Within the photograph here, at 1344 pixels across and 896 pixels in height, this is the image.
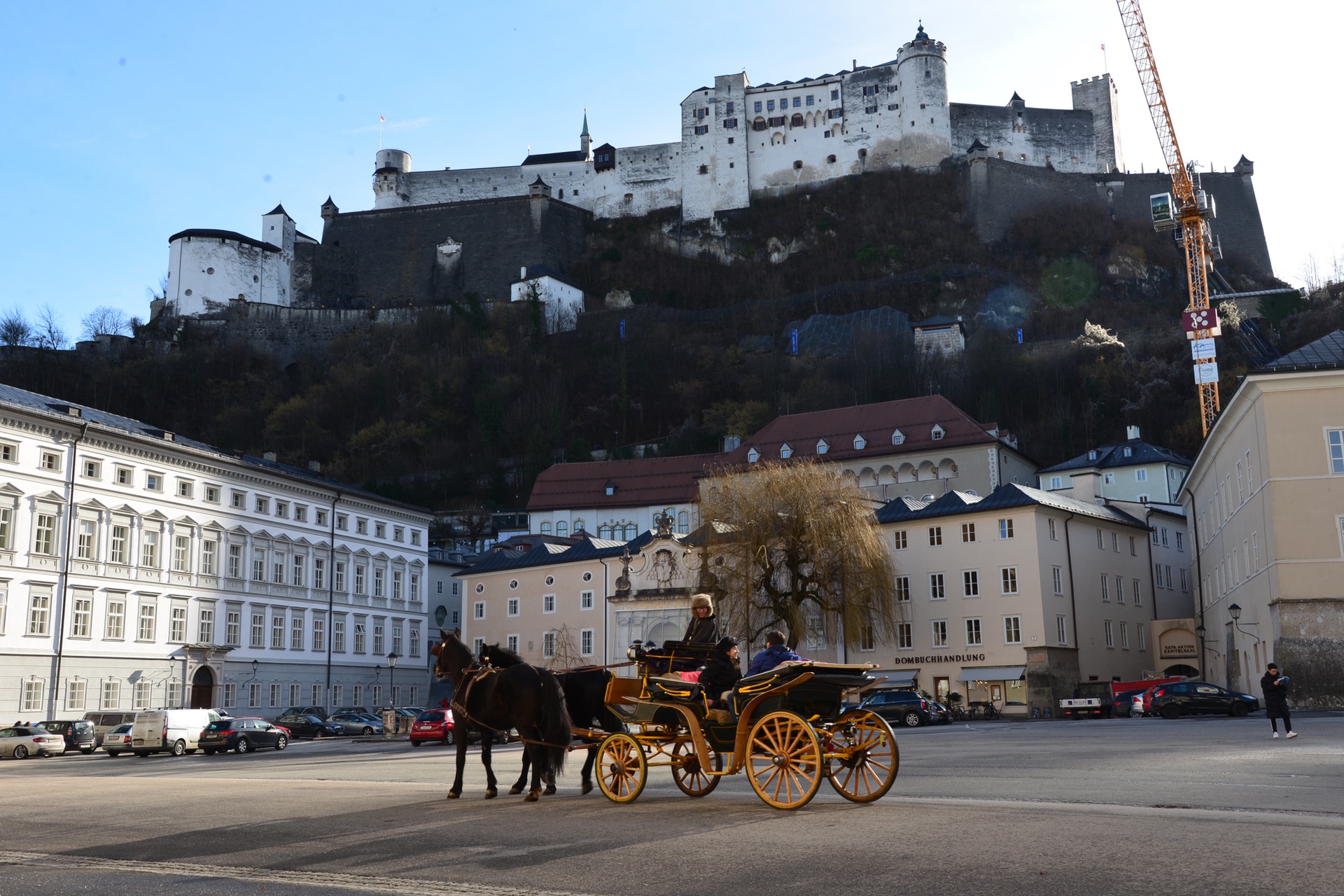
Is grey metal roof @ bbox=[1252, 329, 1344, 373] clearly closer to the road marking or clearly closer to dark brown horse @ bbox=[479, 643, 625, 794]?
dark brown horse @ bbox=[479, 643, 625, 794]

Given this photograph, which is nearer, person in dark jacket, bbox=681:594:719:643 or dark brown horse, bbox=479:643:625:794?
person in dark jacket, bbox=681:594:719:643

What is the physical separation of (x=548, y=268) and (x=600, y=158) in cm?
1697

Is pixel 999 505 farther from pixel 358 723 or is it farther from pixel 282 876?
pixel 282 876

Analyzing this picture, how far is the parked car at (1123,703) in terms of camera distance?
4466 cm

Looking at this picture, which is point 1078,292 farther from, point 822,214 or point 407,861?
point 407,861

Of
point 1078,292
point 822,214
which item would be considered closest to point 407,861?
point 1078,292

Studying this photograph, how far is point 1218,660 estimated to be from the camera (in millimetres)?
50469

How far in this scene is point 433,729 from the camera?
1361 inches

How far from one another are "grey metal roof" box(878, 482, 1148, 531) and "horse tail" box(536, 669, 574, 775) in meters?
41.1

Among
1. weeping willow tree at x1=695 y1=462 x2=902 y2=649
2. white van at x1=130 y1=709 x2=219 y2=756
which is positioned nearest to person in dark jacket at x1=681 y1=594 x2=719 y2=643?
white van at x1=130 y1=709 x2=219 y2=756

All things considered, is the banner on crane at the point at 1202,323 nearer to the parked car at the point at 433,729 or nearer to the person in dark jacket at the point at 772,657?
the parked car at the point at 433,729

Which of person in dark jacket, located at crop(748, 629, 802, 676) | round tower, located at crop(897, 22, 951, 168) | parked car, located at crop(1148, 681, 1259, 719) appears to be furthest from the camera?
round tower, located at crop(897, 22, 951, 168)

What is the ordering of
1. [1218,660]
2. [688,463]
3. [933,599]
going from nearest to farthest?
1. [1218,660]
2. [933,599]
3. [688,463]

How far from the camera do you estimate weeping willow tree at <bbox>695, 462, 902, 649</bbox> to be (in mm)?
47031
